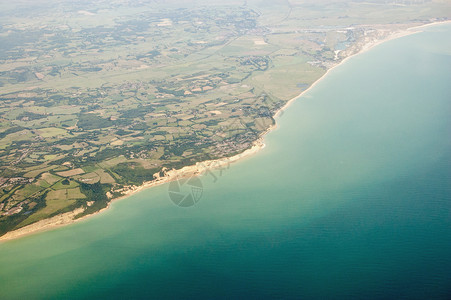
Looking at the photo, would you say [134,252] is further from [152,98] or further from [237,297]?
[152,98]

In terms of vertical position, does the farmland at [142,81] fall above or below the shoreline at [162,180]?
below

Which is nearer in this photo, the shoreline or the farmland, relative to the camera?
the shoreline

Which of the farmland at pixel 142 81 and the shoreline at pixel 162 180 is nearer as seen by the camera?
the shoreline at pixel 162 180

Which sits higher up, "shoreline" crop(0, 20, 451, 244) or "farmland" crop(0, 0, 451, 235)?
"shoreline" crop(0, 20, 451, 244)

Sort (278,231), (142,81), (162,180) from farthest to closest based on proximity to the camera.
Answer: (142,81), (162,180), (278,231)

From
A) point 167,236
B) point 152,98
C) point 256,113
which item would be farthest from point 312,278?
point 152,98

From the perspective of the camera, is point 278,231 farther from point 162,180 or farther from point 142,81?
point 142,81

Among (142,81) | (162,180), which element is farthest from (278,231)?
(142,81)

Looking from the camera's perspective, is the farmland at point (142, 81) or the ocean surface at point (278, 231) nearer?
the ocean surface at point (278, 231)
